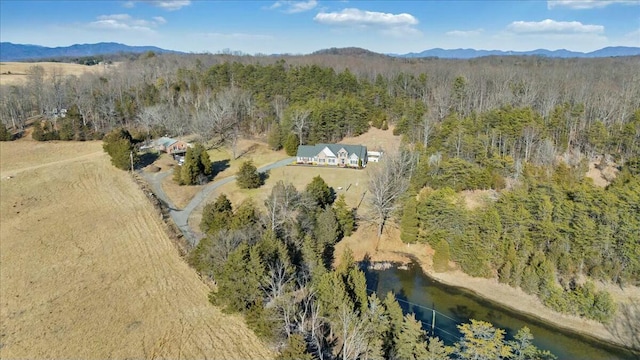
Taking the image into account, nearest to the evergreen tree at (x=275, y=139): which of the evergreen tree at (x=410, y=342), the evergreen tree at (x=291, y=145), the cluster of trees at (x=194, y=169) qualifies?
the evergreen tree at (x=291, y=145)

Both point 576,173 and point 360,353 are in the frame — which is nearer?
point 360,353

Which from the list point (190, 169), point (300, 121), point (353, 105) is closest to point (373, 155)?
point (300, 121)

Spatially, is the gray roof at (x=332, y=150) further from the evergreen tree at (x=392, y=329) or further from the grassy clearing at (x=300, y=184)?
the evergreen tree at (x=392, y=329)

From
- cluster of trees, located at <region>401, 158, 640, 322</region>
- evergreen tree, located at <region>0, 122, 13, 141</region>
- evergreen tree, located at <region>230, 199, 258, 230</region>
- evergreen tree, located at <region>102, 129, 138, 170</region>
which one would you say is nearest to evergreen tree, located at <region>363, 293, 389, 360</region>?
evergreen tree, located at <region>230, 199, 258, 230</region>

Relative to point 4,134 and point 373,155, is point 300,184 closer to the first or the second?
point 373,155

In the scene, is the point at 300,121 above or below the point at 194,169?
above

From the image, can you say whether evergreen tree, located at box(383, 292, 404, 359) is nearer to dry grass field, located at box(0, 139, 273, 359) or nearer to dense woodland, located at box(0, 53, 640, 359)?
dense woodland, located at box(0, 53, 640, 359)

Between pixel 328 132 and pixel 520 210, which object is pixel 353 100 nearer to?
pixel 328 132

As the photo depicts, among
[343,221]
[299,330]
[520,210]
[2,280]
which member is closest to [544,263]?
[520,210]
